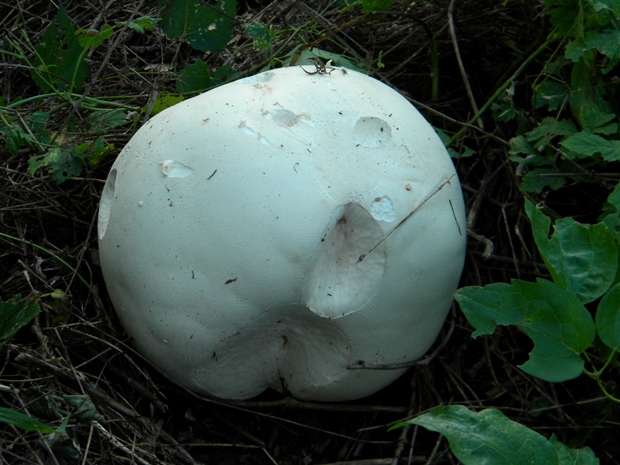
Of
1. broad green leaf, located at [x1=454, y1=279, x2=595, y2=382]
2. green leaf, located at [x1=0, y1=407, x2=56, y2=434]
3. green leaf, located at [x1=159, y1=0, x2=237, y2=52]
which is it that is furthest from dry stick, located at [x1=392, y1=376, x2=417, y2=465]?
green leaf, located at [x1=159, y1=0, x2=237, y2=52]

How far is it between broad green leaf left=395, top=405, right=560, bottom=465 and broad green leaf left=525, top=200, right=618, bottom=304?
348 mm

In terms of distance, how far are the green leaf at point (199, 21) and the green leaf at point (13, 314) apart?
3.44ft

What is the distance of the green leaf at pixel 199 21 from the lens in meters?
2.40

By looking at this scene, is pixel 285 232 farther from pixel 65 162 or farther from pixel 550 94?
pixel 550 94

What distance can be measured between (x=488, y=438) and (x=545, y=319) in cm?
29

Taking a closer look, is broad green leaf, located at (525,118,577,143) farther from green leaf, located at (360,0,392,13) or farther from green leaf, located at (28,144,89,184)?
green leaf, located at (28,144,89,184)

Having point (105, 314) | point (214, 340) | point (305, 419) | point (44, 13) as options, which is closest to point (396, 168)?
point (214, 340)

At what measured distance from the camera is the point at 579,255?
1583 millimetres

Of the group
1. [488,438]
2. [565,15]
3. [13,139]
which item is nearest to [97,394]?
[13,139]

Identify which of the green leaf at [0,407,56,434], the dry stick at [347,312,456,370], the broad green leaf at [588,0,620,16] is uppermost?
the broad green leaf at [588,0,620,16]

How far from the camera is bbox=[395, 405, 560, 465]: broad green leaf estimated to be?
1.36 m

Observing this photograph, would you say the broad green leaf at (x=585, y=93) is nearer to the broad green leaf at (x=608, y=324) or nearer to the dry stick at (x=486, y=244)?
the dry stick at (x=486, y=244)

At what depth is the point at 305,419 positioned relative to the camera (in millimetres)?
2066

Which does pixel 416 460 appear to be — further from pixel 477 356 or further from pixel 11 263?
pixel 11 263
